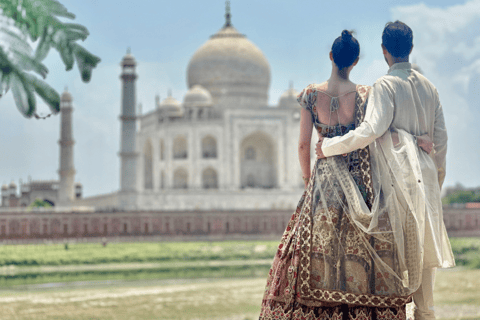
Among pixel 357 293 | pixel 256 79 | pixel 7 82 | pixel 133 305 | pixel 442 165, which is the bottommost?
pixel 133 305

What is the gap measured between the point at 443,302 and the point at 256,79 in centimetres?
2461

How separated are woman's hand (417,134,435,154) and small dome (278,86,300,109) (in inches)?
1088

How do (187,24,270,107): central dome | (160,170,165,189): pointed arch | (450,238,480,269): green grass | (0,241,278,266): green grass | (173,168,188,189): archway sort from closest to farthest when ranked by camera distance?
(0,241,278,266): green grass → (450,238,480,269): green grass → (173,168,188,189): archway → (160,170,165,189): pointed arch → (187,24,270,107): central dome

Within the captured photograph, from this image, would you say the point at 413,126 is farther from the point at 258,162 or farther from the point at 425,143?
the point at 258,162

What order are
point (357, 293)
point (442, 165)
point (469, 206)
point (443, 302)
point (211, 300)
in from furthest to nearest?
point (469, 206), point (211, 300), point (443, 302), point (442, 165), point (357, 293)

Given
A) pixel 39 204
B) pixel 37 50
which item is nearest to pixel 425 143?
pixel 37 50

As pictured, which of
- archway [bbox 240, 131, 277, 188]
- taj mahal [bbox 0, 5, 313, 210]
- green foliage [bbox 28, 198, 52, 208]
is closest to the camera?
taj mahal [bbox 0, 5, 313, 210]

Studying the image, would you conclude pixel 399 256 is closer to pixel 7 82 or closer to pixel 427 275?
pixel 427 275

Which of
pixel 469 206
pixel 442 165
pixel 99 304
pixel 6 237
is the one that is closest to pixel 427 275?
pixel 442 165

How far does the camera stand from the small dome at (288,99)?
31.0 m

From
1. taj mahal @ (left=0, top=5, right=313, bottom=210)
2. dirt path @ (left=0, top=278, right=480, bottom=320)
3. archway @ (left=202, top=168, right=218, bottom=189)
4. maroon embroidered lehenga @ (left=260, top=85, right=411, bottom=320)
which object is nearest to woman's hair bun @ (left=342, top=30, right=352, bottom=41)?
maroon embroidered lehenga @ (left=260, top=85, right=411, bottom=320)

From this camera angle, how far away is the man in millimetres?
2787

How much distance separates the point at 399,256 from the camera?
2.74 metres

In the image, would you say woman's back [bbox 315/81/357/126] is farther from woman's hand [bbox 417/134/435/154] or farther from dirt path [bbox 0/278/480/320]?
dirt path [bbox 0/278/480/320]
